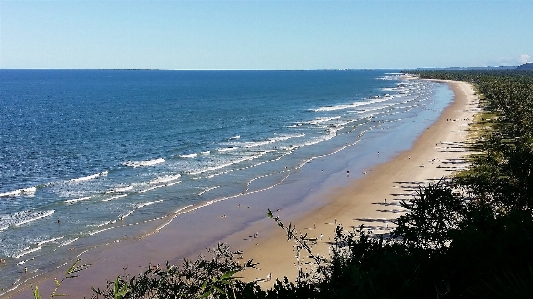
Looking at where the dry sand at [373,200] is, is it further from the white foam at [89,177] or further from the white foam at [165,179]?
the white foam at [89,177]

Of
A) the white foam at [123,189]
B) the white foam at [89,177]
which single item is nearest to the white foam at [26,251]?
the white foam at [123,189]

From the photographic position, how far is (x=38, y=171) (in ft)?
115

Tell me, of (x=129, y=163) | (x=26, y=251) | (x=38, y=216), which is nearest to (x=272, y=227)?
(x=26, y=251)

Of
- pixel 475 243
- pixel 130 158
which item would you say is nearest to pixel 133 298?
pixel 475 243

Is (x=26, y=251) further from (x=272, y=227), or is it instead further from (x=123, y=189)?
(x=272, y=227)

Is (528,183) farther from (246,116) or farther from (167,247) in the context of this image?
(246,116)

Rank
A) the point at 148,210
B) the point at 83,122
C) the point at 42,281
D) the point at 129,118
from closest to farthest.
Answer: the point at 42,281, the point at 148,210, the point at 83,122, the point at 129,118

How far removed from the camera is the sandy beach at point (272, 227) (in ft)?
62.5

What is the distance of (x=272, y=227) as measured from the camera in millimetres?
24078

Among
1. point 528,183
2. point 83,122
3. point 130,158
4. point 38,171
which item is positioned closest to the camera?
point 528,183

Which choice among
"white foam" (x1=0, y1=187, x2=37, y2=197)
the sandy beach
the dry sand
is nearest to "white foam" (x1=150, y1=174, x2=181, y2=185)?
the sandy beach

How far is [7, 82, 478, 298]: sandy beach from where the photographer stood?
19.0 metres

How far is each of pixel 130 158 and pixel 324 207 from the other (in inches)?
793

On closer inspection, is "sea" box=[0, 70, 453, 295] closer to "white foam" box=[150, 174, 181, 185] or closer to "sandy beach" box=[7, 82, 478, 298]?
"white foam" box=[150, 174, 181, 185]
